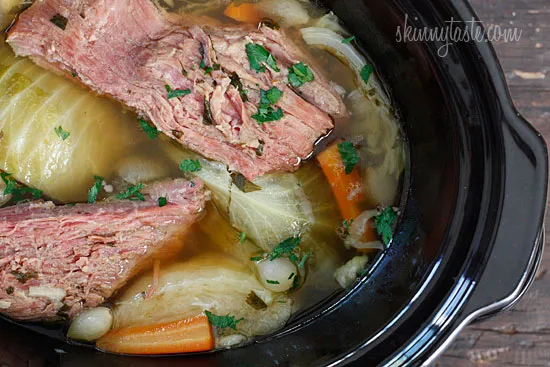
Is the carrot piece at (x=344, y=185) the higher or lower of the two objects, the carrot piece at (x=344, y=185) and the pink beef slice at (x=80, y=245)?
the higher

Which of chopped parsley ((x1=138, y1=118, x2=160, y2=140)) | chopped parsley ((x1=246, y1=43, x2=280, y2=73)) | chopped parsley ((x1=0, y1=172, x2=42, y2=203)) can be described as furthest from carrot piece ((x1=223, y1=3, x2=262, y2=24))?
chopped parsley ((x1=0, y1=172, x2=42, y2=203))

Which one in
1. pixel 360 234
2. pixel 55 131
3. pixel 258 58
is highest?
pixel 258 58

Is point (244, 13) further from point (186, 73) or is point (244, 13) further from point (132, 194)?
point (132, 194)

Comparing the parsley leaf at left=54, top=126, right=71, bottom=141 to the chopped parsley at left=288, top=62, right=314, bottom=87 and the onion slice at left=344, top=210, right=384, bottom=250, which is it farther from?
the onion slice at left=344, top=210, right=384, bottom=250

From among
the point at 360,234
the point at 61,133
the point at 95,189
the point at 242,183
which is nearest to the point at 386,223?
the point at 360,234

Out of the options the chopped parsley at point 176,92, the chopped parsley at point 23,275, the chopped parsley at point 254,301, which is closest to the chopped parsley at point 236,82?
the chopped parsley at point 176,92

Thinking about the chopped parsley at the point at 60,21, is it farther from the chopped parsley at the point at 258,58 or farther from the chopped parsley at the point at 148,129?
the chopped parsley at the point at 258,58
